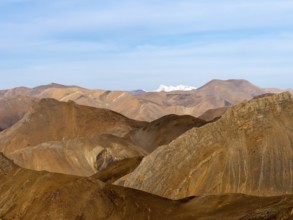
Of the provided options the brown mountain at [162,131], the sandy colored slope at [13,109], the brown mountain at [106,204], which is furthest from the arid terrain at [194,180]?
the sandy colored slope at [13,109]

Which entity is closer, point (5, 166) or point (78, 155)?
point (5, 166)

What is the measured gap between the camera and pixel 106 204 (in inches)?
1380

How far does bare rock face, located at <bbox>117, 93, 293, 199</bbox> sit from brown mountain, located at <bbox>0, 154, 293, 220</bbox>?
5.35 m

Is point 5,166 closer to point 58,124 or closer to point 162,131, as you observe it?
point 162,131

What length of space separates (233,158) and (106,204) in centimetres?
1106

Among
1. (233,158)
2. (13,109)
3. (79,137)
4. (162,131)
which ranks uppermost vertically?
(233,158)

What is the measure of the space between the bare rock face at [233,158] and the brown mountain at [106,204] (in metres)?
5.35

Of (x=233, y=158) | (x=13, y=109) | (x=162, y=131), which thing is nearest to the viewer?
(x=233, y=158)

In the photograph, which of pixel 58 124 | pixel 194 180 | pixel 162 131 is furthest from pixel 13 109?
pixel 194 180

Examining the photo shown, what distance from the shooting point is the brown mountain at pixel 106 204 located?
3316 centimetres

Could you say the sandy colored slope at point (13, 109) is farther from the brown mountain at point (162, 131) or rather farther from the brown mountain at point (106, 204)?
the brown mountain at point (106, 204)

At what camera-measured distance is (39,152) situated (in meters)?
72.8

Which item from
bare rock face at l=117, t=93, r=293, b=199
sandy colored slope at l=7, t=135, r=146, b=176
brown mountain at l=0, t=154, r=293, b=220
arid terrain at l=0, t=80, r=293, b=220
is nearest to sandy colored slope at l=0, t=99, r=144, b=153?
sandy colored slope at l=7, t=135, r=146, b=176

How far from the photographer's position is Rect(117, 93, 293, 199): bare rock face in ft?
131
